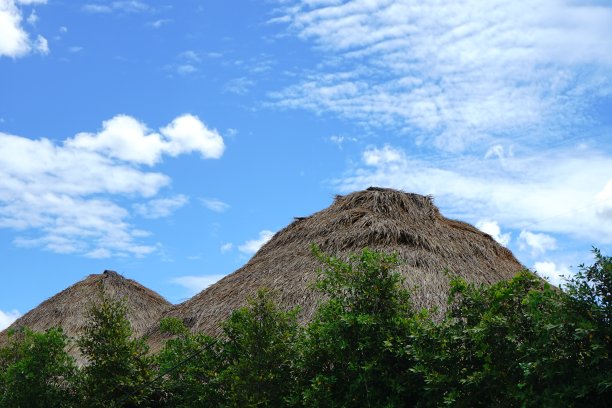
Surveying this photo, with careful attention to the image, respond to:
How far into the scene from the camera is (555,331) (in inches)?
174

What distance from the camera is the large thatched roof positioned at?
8484mm

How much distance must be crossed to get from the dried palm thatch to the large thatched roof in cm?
426

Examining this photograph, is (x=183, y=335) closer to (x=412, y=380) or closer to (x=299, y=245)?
(x=299, y=245)

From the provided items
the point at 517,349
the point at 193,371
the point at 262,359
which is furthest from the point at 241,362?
the point at 517,349

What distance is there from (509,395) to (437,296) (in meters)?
3.06

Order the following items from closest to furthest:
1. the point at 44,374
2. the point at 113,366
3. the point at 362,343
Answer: the point at 362,343, the point at 113,366, the point at 44,374

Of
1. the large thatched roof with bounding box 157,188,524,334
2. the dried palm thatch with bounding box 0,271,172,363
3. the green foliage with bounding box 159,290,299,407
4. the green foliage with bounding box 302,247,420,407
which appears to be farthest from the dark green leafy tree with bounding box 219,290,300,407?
the dried palm thatch with bounding box 0,271,172,363

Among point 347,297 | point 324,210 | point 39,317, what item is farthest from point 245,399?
point 39,317

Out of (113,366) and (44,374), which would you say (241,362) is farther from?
(44,374)

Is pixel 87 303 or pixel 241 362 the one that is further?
pixel 87 303

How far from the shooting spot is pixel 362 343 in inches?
232

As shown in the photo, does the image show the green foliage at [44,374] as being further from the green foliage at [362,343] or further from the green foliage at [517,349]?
the green foliage at [517,349]

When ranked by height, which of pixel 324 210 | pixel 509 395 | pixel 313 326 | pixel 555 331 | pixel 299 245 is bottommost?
pixel 509 395

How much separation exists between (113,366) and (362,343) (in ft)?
11.6
